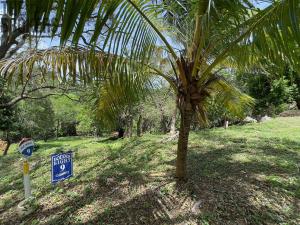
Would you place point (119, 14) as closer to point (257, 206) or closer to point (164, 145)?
point (257, 206)

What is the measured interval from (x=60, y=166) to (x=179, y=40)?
2739 millimetres

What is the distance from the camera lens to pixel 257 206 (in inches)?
155

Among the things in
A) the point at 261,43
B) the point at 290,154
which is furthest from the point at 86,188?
the point at 290,154

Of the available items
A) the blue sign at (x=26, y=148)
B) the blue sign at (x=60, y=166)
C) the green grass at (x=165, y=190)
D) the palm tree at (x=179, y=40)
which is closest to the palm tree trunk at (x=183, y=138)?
the palm tree at (x=179, y=40)

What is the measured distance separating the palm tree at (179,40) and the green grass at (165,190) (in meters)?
0.63

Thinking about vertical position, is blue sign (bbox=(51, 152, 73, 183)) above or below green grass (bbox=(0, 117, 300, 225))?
above

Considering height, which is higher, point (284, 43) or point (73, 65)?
point (284, 43)

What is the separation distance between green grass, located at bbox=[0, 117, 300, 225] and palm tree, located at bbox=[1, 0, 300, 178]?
633mm

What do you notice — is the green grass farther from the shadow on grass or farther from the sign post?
the sign post

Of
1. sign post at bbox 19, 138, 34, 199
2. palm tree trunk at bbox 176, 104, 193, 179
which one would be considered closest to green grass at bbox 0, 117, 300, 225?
palm tree trunk at bbox 176, 104, 193, 179

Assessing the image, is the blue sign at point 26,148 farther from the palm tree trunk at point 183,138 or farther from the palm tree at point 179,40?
the palm tree trunk at point 183,138

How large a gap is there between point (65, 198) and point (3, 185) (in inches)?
90.4

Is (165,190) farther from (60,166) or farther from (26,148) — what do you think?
(26,148)

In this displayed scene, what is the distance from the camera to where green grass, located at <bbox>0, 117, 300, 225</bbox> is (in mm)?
3780
